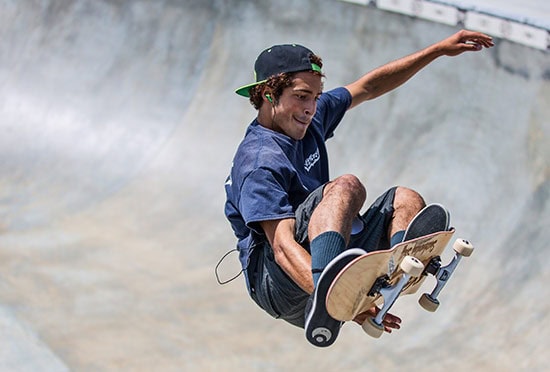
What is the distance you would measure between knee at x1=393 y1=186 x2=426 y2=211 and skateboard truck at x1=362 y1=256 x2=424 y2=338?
572 millimetres

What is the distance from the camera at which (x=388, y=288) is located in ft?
12.7

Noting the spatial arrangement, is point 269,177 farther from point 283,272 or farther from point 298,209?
point 283,272

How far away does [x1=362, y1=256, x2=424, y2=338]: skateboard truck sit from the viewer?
3.78 m

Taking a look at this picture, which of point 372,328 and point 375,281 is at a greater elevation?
point 375,281

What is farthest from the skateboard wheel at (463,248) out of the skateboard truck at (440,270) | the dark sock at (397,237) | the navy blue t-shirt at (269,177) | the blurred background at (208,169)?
the blurred background at (208,169)

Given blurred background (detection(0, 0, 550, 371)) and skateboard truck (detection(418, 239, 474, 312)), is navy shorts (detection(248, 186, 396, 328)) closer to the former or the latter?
skateboard truck (detection(418, 239, 474, 312))

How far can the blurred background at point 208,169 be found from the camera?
7.60m

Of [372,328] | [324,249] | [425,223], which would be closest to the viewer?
[324,249]

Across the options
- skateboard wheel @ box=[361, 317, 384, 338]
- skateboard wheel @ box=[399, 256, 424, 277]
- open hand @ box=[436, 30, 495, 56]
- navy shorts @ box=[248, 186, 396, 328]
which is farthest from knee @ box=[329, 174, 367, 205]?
open hand @ box=[436, 30, 495, 56]

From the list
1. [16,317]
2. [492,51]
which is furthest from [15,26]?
[492,51]

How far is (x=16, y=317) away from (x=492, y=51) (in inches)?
205

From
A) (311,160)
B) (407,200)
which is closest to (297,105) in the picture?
(311,160)

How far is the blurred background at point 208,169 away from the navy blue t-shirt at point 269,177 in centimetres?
304

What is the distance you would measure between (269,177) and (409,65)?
5.39 ft
